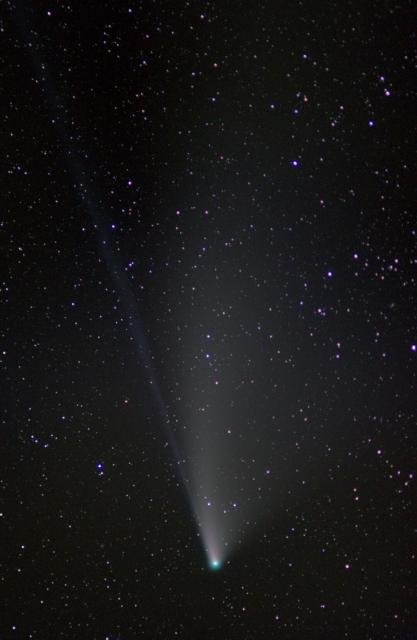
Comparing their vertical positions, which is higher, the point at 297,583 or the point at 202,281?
the point at 202,281

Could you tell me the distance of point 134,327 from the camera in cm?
46

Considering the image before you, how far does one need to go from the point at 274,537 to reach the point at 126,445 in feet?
0.41

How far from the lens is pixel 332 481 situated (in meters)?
0.44

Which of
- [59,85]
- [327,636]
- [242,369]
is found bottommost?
[327,636]

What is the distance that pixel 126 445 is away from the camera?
1.54 feet

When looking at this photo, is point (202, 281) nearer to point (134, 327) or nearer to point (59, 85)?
point (134, 327)

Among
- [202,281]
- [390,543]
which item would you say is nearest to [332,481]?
[390,543]

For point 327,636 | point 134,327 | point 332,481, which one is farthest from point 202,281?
point 327,636

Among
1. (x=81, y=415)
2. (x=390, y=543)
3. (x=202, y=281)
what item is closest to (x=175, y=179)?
(x=202, y=281)

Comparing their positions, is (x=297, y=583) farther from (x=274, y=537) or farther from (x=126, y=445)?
(x=126, y=445)

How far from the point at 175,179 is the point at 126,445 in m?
0.20

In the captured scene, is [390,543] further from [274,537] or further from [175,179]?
[175,179]

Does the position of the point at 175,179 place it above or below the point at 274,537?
above

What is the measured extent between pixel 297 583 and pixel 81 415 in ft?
0.65
